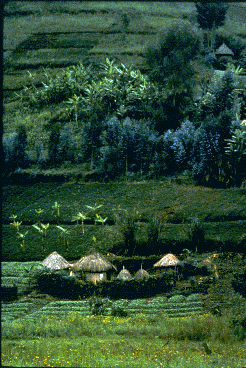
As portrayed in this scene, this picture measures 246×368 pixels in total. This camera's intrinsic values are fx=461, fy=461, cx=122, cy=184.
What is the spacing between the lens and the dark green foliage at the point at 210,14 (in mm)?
34781

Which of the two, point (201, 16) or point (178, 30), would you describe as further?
point (201, 16)

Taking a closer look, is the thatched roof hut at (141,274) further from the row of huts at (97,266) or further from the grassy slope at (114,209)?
the grassy slope at (114,209)

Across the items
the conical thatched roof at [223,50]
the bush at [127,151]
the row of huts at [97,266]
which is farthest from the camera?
the conical thatched roof at [223,50]

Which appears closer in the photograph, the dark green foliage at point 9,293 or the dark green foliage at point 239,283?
the dark green foliage at point 239,283

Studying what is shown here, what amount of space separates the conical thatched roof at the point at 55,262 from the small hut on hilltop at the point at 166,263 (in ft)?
9.93

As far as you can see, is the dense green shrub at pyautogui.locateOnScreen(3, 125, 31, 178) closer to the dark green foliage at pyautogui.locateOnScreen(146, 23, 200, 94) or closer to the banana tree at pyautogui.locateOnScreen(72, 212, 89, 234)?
the banana tree at pyautogui.locateOnScreen(72, 212, 89, 234)

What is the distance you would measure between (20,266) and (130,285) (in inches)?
157

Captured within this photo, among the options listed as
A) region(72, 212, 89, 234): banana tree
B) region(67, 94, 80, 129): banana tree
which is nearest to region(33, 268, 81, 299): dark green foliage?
region(72, 212, 89, 234): banana tree

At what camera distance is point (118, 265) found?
15.4m

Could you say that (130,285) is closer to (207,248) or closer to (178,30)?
(207,248)

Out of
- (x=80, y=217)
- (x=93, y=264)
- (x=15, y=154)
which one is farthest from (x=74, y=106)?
(x=93, y=264)

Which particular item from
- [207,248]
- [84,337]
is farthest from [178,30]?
[84,337]

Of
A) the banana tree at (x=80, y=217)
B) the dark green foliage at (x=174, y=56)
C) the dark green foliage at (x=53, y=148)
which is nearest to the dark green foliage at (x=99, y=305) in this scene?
the banana tree at (x=80, y=217)

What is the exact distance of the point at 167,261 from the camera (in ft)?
49.5
